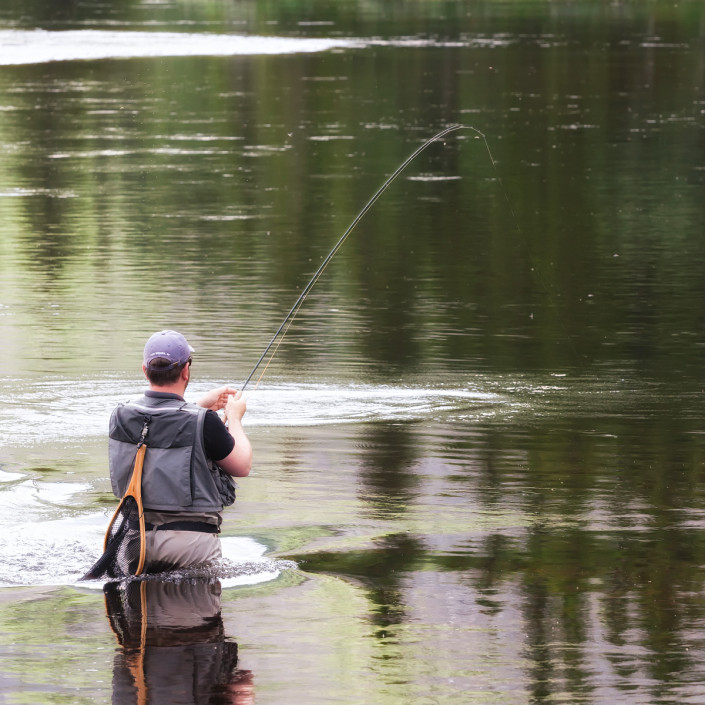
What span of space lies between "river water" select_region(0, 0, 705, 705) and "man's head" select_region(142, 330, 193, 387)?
823 mm

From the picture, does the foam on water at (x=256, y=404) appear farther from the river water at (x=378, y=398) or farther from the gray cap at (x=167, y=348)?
the gray cap at (x=167, y=348)

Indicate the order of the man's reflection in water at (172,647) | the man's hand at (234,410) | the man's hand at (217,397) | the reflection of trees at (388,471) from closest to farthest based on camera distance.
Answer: the man's reflection in water at (172,647) → the man's hand at (234,410) → the man's hand at (217,397) → the reflection of trees at (388,471)

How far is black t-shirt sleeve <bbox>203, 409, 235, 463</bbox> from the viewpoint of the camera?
260 inches

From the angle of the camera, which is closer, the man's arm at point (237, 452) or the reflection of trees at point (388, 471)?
the man's arm at point (237, 452)

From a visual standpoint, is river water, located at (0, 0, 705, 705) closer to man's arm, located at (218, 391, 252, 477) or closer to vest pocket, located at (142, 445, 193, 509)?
vest pocket, located at (142, 445, 193, 509)

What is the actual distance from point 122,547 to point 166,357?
79 cm

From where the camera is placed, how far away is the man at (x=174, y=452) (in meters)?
6.61

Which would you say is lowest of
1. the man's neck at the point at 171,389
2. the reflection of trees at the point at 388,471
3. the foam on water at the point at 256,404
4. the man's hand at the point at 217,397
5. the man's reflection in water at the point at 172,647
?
the reflection of trees at the point at 388,471

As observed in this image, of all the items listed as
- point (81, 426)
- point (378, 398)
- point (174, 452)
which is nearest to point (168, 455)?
point (174, 452)

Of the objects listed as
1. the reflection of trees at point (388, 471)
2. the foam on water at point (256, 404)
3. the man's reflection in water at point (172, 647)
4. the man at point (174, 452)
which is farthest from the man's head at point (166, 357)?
the foam on water at point (256, 404)

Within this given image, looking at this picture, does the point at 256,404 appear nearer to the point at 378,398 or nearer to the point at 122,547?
the point at 378,398

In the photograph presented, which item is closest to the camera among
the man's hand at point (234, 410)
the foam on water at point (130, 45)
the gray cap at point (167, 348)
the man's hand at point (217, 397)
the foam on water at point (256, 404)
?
the gray cap at point (167, 348)

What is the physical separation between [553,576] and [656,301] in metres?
7.13

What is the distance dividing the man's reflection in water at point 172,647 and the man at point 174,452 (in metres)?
0.21
